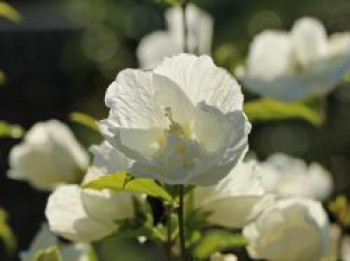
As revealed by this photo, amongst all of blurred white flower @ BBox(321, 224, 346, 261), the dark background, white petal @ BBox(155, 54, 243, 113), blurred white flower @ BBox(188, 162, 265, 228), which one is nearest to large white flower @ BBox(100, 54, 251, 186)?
white petal @ BBox(155, 54, 243, 113)

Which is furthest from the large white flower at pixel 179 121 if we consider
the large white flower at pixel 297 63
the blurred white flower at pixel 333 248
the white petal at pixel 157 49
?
the white petal at pixel 157 49

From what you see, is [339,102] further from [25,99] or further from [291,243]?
[291,243]

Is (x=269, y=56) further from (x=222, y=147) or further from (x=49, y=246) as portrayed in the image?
(x=222, y=147)

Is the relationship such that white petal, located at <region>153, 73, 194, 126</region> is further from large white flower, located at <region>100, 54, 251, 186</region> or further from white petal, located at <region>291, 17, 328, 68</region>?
white petal, located at <region>291, 17, 328, 68</region>

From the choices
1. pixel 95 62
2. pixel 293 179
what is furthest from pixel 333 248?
pixel 95 62

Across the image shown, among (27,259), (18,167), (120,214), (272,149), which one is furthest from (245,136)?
(272,149)

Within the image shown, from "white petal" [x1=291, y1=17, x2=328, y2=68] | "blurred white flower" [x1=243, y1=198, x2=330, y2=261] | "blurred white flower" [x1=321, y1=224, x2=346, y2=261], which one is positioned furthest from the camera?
"white petal" [x1=291, y1=17, x2=328, y2=68]
